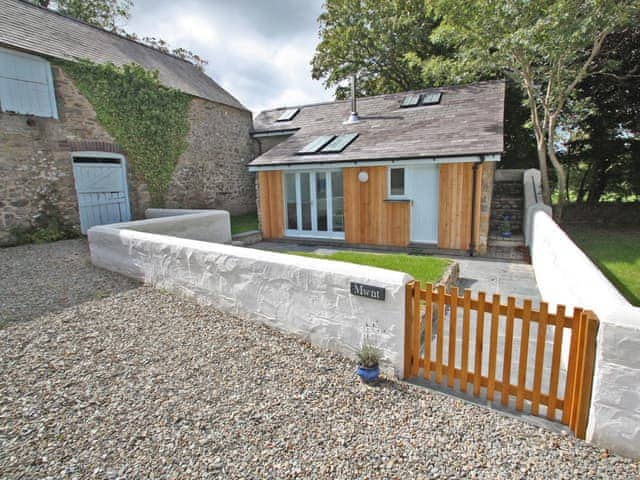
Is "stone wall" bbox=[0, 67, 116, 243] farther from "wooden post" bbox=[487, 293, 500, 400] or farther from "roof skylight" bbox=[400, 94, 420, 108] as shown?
"wooden post" bbox=[487, 293, 500, 400]

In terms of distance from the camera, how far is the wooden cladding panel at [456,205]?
8.91 m

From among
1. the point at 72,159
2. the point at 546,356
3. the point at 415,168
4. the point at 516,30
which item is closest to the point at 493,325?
the point at 546,356

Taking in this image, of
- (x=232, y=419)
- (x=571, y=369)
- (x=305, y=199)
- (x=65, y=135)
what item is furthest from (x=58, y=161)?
(x=571, y=369)

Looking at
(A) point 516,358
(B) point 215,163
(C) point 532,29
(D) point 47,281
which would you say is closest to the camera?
(A) point 516,358

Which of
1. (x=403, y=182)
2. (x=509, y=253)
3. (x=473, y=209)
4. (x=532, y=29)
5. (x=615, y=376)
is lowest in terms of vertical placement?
(x=509, y=253)

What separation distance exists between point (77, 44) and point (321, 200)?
10.3m

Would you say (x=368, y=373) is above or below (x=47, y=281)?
below

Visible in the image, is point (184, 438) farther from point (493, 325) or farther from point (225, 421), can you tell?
point (493, 325)

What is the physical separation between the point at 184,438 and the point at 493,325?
116 inches

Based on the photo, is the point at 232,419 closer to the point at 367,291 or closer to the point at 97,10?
the point at 367,291

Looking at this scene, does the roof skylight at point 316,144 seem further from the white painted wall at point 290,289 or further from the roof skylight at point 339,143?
the white painted wall at point 290,289

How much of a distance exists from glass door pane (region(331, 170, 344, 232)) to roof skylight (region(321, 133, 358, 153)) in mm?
742

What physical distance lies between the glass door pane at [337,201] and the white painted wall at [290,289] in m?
5.81

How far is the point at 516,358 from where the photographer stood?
161 inches
